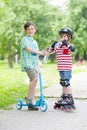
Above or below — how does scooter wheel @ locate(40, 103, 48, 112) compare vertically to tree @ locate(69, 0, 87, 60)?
below

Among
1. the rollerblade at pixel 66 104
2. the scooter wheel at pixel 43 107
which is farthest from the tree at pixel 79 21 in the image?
the scooter wheel at pixel 43 107

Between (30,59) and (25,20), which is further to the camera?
(25,20)

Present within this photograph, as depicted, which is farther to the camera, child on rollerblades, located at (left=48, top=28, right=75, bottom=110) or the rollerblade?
child on rollerblades, located at (left=48, top=28, right=75, bottom=110)

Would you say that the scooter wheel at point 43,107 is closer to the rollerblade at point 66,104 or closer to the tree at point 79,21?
the rollerblade at point 66,104

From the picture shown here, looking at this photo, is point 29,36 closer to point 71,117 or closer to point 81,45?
point 71,117

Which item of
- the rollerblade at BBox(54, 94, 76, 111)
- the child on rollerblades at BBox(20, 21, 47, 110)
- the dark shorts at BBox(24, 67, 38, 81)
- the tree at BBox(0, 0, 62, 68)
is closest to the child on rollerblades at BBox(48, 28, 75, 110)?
the rollerblade at BBox(54, 94, 76, 111)

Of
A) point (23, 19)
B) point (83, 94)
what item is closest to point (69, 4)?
point (23, 19)

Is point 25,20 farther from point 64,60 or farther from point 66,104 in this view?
point 66,104

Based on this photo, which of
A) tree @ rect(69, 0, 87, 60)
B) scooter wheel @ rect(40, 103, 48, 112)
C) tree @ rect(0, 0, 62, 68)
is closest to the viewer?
scooter wheel @ rect(40, 103, 48, 112)

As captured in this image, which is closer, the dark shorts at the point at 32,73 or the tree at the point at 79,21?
the dark shorts at the point at 32,73

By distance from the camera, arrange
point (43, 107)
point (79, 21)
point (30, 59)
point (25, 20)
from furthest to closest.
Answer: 1. point (79, 21)
2. point (25, 20)
3. point (30, 59)
4. point (43, 107)

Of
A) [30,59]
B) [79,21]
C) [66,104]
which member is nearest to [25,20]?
[79,21]

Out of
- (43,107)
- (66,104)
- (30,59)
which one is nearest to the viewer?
(43,107)

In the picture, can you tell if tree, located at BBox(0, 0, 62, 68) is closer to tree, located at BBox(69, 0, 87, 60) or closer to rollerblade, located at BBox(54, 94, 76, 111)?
tree, located at BBox(69, 0, 87, 60)
